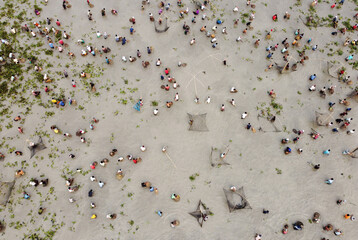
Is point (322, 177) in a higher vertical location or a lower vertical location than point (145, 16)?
lower

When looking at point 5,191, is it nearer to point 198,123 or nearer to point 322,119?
point 198,123

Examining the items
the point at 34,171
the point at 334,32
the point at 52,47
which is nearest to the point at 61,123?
the point at 34,171

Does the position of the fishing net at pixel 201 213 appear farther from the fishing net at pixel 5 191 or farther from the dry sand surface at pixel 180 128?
the fishing net at pixel 5 191

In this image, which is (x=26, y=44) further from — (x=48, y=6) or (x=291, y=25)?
(x=291, y=25)

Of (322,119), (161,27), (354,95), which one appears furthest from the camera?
(161,27)

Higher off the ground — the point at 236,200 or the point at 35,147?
the point at 35,147

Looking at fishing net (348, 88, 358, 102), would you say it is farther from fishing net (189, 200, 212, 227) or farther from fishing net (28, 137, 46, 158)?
fishing net (28, 137, 46, 158)

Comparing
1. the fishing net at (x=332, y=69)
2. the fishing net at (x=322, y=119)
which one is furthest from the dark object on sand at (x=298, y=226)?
the fishing net at (x=332, y=69)

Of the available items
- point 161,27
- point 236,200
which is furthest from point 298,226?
point 161,27
